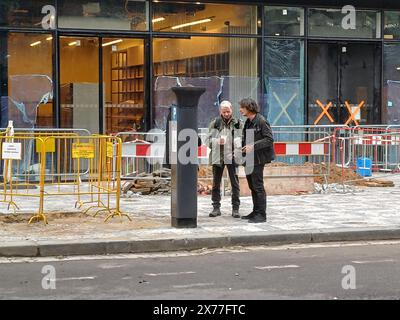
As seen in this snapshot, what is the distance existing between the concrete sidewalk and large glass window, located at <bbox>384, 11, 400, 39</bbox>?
25.3 feet

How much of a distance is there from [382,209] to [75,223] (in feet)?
17.6

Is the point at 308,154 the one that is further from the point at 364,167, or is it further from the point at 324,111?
the point at 324,111

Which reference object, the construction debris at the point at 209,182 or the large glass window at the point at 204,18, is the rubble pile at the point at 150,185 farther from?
the large glass window at the point at 204,18

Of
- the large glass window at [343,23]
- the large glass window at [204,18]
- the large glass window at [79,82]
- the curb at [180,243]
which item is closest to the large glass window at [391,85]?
the large glass window at [343,23]

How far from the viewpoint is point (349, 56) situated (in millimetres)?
19797

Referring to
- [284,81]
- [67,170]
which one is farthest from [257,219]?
[284,81]

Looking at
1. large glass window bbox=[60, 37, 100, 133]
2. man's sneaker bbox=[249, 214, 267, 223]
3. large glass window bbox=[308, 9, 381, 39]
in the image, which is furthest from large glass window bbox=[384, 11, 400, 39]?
man's sneaker bbox=[249, 214, 267, 223]

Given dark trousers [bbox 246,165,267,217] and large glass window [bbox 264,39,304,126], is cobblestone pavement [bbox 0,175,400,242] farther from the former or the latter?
large glass window [bbox 264,39,304,126]

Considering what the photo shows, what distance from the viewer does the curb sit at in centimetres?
934

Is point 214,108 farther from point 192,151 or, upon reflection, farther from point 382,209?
point 192,151

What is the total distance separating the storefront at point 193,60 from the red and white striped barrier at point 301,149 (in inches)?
140

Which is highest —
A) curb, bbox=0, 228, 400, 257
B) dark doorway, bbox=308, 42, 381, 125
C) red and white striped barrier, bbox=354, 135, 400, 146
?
dark doorway, bbox=308, 42, 381, 125

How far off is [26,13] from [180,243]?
884cm

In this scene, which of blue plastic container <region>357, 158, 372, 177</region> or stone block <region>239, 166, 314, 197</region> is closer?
stone block <region>239, 166, 314, 197</region>
